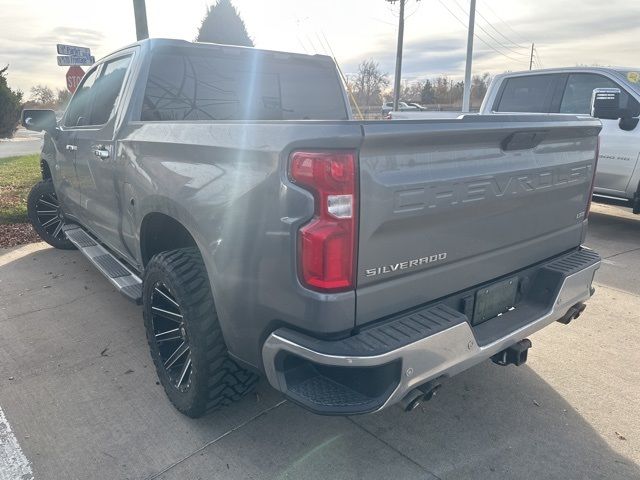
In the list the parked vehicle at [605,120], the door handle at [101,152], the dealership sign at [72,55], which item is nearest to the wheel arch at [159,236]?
the door handle at [101,152]

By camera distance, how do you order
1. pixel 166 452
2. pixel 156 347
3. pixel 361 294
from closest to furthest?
pixel 361 294 < pixel 166 452 < pixel 156 347

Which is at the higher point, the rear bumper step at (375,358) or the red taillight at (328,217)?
the red taillight at (328,217)

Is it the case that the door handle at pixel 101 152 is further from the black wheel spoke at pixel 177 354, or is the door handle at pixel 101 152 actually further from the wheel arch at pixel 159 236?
the black wheel spoke at pixel 177 354

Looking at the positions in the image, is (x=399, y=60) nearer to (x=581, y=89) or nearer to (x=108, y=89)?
(x=581, y=89)

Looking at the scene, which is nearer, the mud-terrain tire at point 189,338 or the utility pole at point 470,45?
the mud-terrain tire at point 189,338

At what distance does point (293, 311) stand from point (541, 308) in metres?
1.41

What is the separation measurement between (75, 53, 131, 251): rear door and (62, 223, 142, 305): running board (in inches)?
5.1

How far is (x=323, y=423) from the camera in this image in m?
2.76

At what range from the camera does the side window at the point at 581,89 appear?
6504 mm

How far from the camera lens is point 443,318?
2107mm

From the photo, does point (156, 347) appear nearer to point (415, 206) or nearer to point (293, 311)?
point (293, 311)

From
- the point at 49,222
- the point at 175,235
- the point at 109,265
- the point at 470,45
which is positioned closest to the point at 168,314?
the point at 175,235

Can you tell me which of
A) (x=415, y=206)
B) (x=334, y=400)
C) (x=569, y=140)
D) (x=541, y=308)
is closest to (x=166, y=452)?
(x=334, y=400)

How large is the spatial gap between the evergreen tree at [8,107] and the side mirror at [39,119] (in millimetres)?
19185
